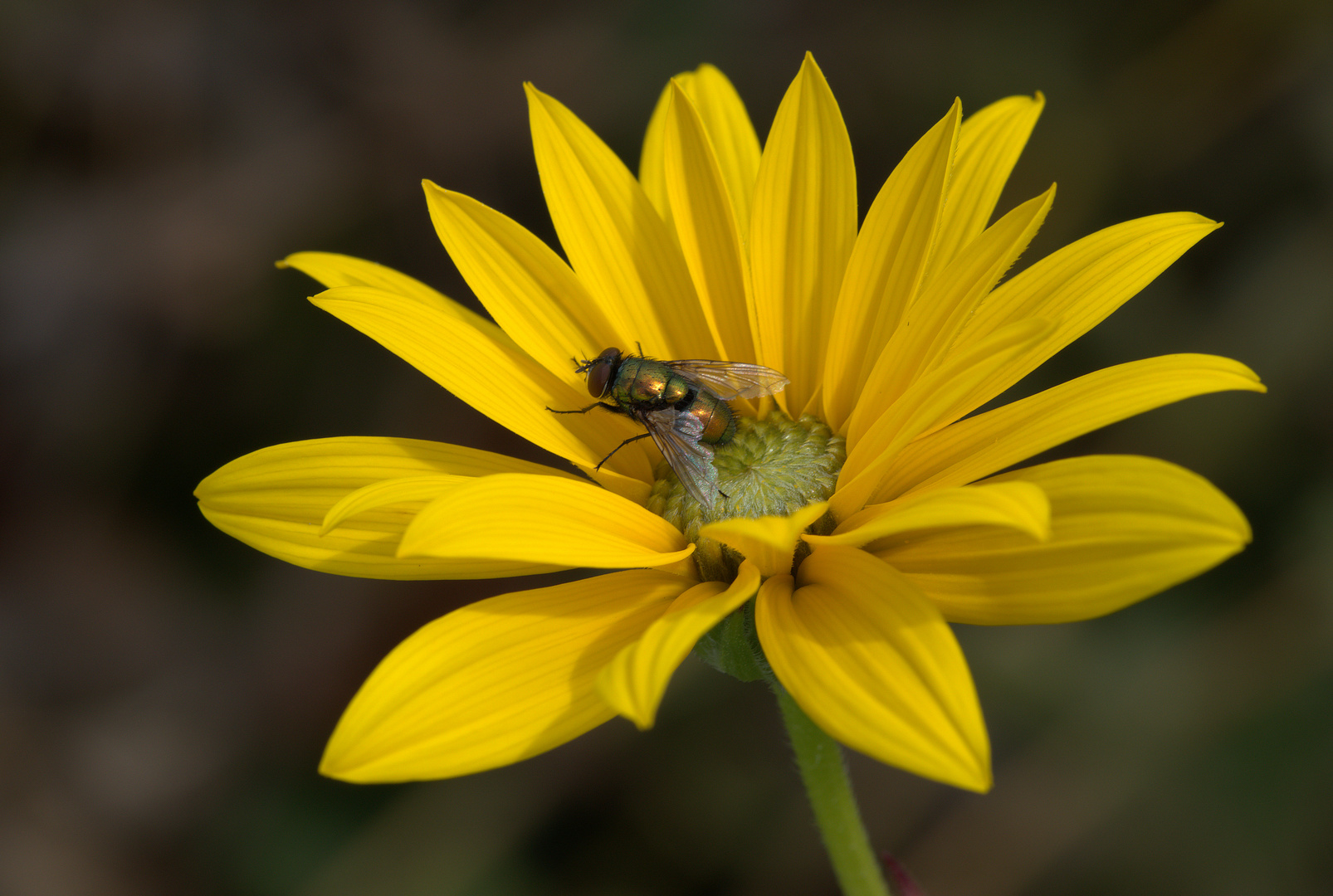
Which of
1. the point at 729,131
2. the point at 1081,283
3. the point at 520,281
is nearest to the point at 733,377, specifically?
the point at 520,281

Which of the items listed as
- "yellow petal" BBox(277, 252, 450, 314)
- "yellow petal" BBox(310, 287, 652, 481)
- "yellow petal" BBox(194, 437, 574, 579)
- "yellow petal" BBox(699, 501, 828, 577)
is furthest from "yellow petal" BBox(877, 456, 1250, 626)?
"yellow petal" BBox(277, 252, 450, 314)

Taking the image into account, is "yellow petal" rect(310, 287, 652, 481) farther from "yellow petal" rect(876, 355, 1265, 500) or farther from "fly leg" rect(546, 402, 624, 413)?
"yellow petal" rect(876, 355, 1265, 500)

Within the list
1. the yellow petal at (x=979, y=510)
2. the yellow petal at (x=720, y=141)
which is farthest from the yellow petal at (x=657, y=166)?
the yellow petal at (x=979, y=510)

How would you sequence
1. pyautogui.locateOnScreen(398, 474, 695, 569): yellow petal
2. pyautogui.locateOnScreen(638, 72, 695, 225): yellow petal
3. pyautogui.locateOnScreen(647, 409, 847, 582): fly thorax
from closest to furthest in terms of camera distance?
1. pyautogui.locateOnScreen(398, 474, 695, 569): yellow petal
2. pyautogui.locateOnScreen(647, 409, 847, 582): fly thorax
3. pyautogui.locateOnScreen(638, 72, 695, 225): yellow petal

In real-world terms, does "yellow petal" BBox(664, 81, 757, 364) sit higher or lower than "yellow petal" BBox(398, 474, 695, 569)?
higher

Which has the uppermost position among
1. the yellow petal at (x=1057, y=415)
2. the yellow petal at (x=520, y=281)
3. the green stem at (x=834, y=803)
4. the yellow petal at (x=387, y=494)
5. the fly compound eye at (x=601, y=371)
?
the yellow petal at (x=520, y=281)

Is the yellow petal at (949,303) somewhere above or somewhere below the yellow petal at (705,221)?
below

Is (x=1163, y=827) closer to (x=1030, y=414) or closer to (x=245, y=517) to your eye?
(x=1030, y=414)

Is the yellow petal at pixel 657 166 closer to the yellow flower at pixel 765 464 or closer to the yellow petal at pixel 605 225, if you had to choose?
the yellow flower at pixel 765 464

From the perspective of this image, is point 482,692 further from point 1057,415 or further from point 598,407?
point 1057,415
